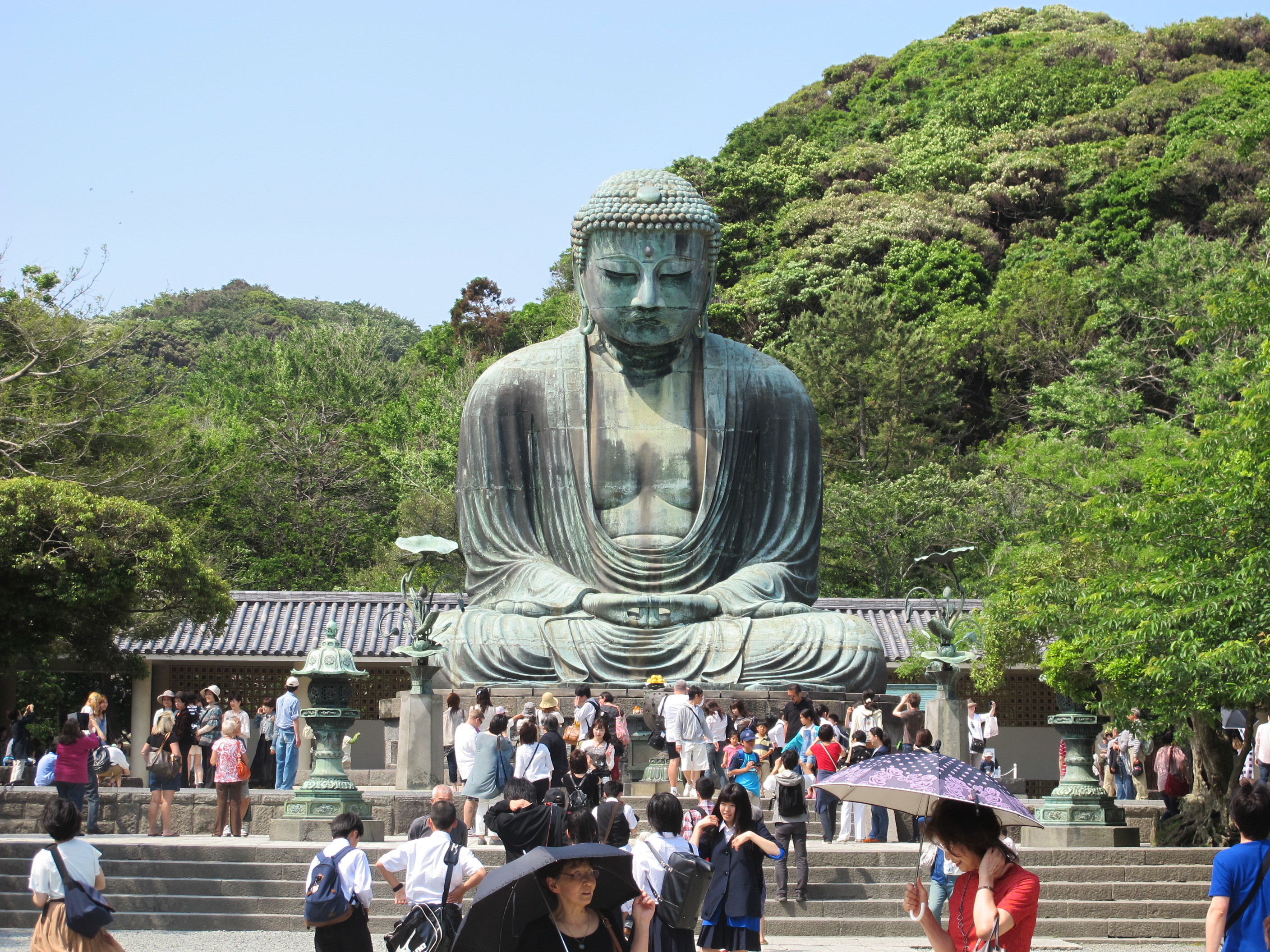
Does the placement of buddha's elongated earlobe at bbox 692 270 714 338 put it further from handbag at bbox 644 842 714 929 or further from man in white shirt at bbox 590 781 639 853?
handbag at bbox 644 842 714 929

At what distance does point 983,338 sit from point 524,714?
→ 76.0 feet

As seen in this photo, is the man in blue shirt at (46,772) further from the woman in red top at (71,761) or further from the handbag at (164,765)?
the woman in red top at (71,761)

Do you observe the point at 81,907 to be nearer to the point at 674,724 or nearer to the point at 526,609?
the point at 674,724

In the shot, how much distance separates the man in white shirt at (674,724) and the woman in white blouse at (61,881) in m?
5.93

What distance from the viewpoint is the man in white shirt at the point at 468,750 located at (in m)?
10.4

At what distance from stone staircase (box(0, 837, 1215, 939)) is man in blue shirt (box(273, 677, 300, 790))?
324 centimetres

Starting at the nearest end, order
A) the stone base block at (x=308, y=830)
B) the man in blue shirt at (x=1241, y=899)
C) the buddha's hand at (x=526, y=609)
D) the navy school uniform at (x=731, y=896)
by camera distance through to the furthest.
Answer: the man in blue shirt at (x=1241, y=899), the navy school uniform at (x=731, y=896), the stone base block at (x=308, y=830), the buddha's hand at (x=526, y=609)

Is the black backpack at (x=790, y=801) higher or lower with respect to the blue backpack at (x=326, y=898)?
higher

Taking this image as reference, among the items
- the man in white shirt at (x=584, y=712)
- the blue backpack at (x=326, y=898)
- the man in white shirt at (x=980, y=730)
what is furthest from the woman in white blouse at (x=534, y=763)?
the man in white shirt at (x=980, y=730)

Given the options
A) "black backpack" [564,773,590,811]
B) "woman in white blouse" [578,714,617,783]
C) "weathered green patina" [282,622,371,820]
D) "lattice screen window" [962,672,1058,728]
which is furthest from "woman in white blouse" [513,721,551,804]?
"lattice screen window" [962,672,1058,728]

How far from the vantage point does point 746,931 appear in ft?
23.6

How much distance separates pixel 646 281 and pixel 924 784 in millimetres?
10049

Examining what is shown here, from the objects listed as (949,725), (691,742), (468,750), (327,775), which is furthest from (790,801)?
(949,725)

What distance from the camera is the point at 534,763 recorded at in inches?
372
